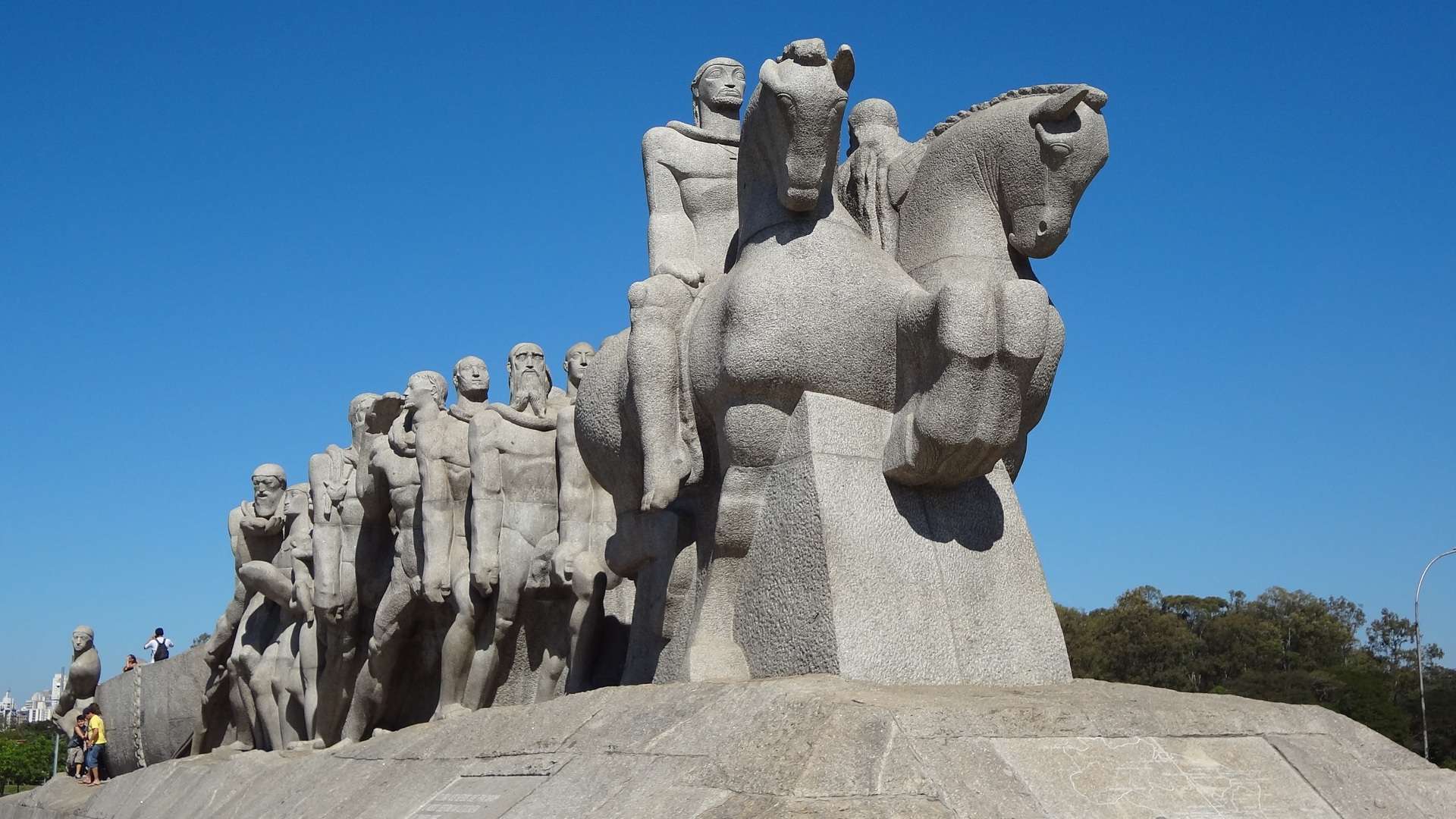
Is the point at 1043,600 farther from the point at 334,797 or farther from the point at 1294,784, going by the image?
the point at 334,797

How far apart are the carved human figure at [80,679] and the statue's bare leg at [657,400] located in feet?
42.7

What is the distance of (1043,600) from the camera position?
7477mm

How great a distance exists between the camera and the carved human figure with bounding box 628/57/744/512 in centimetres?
777

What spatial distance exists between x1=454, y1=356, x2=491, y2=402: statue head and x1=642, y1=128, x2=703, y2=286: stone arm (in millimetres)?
3515

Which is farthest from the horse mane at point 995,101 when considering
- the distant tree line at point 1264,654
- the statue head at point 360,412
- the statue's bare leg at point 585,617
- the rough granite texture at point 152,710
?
the distant tree line at point 1264,654

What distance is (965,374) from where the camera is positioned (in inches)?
270

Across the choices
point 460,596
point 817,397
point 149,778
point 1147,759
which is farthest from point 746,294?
point 149,778

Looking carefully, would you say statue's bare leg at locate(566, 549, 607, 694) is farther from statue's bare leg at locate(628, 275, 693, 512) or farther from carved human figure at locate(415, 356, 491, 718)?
statue's bare leg at locate(628, 275, 693, 512)

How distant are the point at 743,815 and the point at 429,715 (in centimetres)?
787

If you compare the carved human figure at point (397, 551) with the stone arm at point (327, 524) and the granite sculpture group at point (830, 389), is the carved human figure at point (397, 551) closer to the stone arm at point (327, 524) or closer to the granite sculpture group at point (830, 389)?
the stone arm at point (327, 524)

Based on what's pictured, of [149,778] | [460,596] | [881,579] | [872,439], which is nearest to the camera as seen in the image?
[881,579]

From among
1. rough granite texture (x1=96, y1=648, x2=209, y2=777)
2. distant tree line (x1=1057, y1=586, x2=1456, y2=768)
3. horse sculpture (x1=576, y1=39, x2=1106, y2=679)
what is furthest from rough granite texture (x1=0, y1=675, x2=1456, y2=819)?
distant tree line (x1=1057, y1=586, x2=1456, y2=768)

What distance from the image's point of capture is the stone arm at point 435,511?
444 inches

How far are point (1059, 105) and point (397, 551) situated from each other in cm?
681
